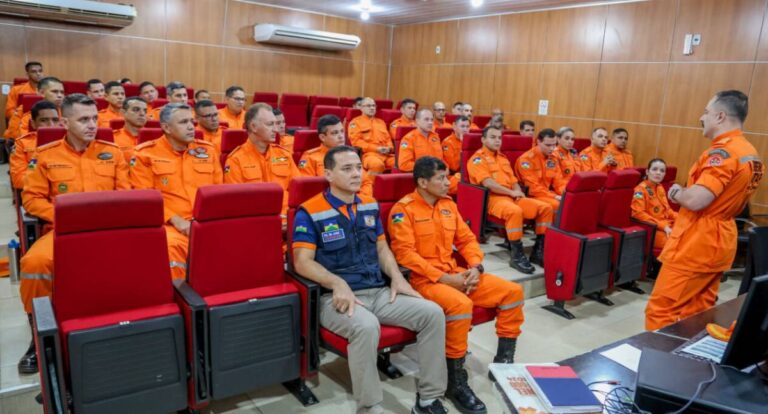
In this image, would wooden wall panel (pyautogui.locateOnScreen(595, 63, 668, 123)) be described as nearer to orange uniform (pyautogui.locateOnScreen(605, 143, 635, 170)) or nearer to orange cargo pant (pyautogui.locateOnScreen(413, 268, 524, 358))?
orange uniform (pyautogui.locateOnScreen(605, 143, 635, 170))

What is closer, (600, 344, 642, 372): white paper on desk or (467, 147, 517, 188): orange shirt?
(600, 344, 642, 372): white paper on desk

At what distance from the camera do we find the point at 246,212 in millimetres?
2115

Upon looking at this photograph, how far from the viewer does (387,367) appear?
8.54ft

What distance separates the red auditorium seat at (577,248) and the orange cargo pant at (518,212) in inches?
17.5

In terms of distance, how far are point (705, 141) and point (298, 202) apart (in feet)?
17.3

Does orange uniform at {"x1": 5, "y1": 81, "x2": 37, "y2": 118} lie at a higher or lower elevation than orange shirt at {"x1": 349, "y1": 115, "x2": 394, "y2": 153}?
higher

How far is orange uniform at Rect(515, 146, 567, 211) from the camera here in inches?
185

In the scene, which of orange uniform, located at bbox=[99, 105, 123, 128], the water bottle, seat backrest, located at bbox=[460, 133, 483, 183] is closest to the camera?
the water bottle

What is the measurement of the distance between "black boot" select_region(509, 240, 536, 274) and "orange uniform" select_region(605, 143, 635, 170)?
2646 mm

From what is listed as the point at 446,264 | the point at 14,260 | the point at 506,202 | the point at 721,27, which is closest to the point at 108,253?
the point at 14,260

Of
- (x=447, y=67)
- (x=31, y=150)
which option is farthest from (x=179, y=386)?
(x=447, y=67)

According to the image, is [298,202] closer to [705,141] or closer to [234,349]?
[234,349]

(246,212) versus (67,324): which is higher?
(246,212)

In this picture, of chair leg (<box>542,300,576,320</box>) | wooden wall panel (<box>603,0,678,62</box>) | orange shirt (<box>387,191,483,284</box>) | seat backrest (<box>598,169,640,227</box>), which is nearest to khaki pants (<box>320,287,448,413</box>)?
orange shirt (<box>387,191,483,284</box>)
